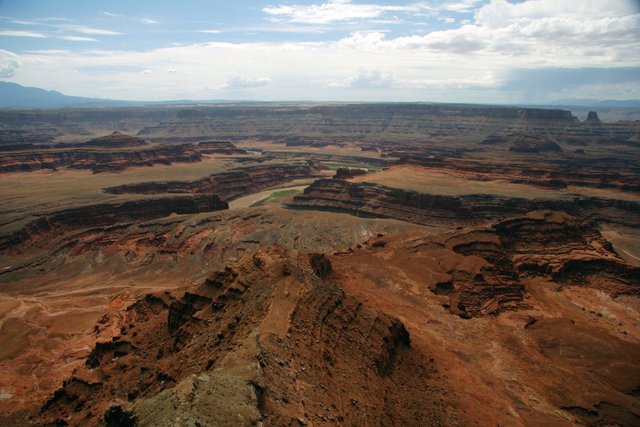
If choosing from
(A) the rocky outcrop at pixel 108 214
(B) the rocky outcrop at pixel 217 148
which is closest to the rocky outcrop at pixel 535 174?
(A) the rocky outcrop at pixel 108 214

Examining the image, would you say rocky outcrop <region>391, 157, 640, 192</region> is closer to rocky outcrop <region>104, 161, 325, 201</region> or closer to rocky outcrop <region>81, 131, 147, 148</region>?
rocky outcrop <region>104, 161, 325, 201</region>

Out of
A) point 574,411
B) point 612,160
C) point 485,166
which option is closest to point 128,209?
A: point 574,411

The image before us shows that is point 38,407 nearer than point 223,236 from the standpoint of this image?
Yes

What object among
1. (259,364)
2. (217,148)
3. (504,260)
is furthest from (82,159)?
(259,364)

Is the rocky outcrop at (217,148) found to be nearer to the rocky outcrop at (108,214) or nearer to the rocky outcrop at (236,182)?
the rocky outcrop at (236,182)

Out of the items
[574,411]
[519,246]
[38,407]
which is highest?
[519,246]

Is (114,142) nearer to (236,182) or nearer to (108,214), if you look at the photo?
(236,182)

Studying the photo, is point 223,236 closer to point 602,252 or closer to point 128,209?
point 128,209
